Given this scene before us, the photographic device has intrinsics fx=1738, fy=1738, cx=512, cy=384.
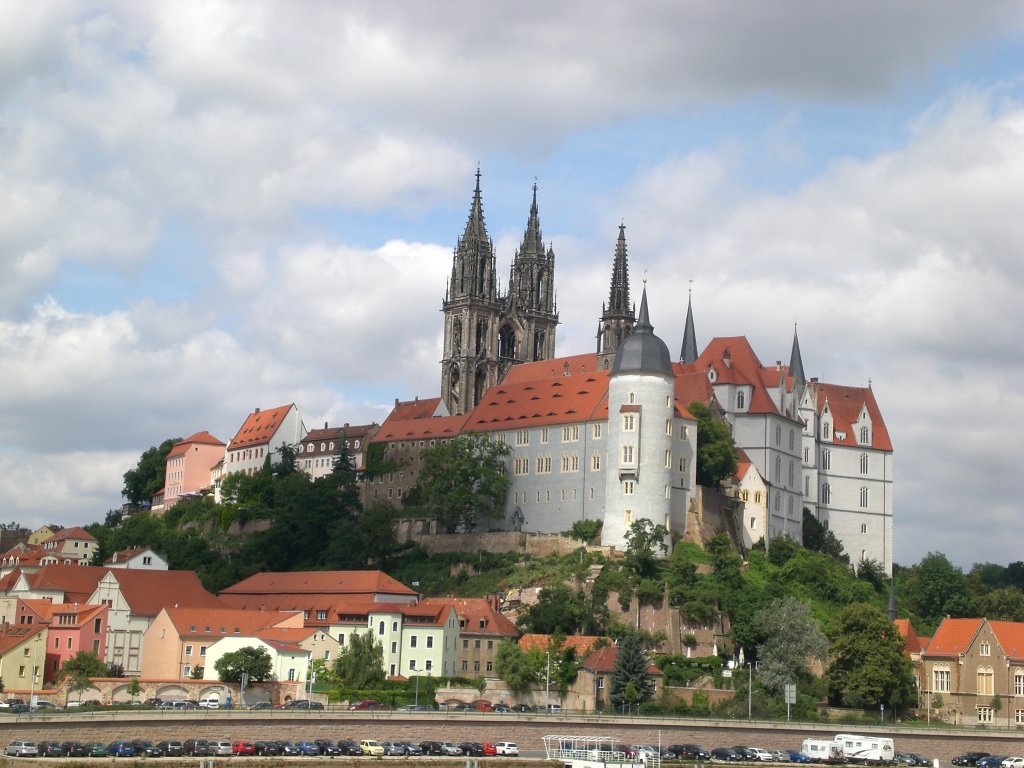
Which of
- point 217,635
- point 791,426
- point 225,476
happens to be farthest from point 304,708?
point 225,476

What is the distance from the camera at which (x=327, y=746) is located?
7625 centimetres

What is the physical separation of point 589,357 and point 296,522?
33.9 metres

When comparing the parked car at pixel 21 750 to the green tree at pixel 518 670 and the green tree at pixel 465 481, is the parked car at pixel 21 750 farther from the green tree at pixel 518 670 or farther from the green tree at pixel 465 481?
the green tree at pixel 465 481

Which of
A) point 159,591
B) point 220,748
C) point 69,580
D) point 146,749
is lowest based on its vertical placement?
point 146,749

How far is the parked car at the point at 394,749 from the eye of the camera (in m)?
76.8

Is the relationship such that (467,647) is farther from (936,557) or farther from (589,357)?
(589,357)

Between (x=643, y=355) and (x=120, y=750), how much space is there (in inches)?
2076

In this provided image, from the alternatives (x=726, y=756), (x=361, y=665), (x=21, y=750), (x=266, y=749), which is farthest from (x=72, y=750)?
(x=726, y=756)

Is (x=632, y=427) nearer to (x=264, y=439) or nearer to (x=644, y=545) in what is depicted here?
(x=644, y=545)

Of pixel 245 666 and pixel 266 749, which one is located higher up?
pixel 245 666

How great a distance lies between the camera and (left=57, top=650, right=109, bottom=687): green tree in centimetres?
9419

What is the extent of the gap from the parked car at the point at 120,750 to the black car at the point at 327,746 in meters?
8.30

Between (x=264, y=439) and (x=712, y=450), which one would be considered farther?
(x=264, y=439)

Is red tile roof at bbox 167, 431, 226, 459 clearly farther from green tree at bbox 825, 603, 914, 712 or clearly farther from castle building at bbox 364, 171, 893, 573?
green tree at bbox 825, 603, 914, 712
